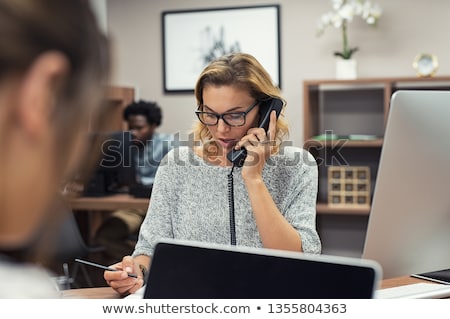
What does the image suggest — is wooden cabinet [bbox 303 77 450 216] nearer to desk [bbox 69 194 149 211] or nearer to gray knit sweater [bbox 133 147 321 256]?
desk [bbox 69 194 149 211]

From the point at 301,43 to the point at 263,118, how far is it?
2372 millimetres

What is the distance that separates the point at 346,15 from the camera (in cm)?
338

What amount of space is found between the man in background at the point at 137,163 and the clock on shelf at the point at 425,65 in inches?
55.5

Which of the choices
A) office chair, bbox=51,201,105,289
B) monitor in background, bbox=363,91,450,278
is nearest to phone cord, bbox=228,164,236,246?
monitor in background, bbox=363,91,450,278

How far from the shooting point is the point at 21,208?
25 centimetres

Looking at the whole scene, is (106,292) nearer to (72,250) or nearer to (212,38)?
(72,250)

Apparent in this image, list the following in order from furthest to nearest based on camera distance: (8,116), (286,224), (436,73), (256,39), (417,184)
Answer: (256,39) < (436,73) < (286,224) < (417,184) < (8,116)

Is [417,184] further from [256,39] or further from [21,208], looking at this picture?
[256,39]

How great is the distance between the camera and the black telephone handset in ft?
4.66

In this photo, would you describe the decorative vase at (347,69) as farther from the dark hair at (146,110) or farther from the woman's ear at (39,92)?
the woman's ear at (39,92)

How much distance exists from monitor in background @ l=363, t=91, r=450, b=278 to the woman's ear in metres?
0.80

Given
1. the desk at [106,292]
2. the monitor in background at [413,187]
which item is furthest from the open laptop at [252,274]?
the desk at [106,292]
